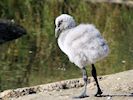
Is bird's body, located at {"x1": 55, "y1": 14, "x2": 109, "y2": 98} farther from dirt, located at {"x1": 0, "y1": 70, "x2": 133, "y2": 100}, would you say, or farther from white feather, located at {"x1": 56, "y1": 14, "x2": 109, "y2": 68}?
dirt, located at {"x1": 0, "y1": 70, "x2": 133, "y2": 100}

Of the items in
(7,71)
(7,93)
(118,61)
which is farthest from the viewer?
(118,61)

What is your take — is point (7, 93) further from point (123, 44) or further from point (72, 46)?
point (123, 44)

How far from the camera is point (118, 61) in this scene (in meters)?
11.0

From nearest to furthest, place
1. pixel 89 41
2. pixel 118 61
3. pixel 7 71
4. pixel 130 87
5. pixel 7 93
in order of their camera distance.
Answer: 1. pixel 89 41
2. pixel 130 87
3. pixel 7 93
4. pixel 7 71
5. pixel 118 61

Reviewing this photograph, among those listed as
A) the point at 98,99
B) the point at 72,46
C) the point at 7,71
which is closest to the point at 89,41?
the point at 72,46

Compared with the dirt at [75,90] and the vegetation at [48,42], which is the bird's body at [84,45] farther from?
the vegetation at [48,42]

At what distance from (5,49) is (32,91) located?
15.5 ft

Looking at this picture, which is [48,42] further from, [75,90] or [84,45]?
[84,45]

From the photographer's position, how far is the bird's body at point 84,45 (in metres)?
6.61

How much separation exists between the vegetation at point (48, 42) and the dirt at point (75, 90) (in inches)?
32.6

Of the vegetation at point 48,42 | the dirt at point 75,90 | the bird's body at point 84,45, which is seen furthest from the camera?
the vegetation at point 48,42

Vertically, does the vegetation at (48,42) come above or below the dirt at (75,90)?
above

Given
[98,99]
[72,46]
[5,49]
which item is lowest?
[98,99]

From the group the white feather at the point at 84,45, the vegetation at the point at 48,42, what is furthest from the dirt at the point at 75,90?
the vegetation at the point at 48,42
